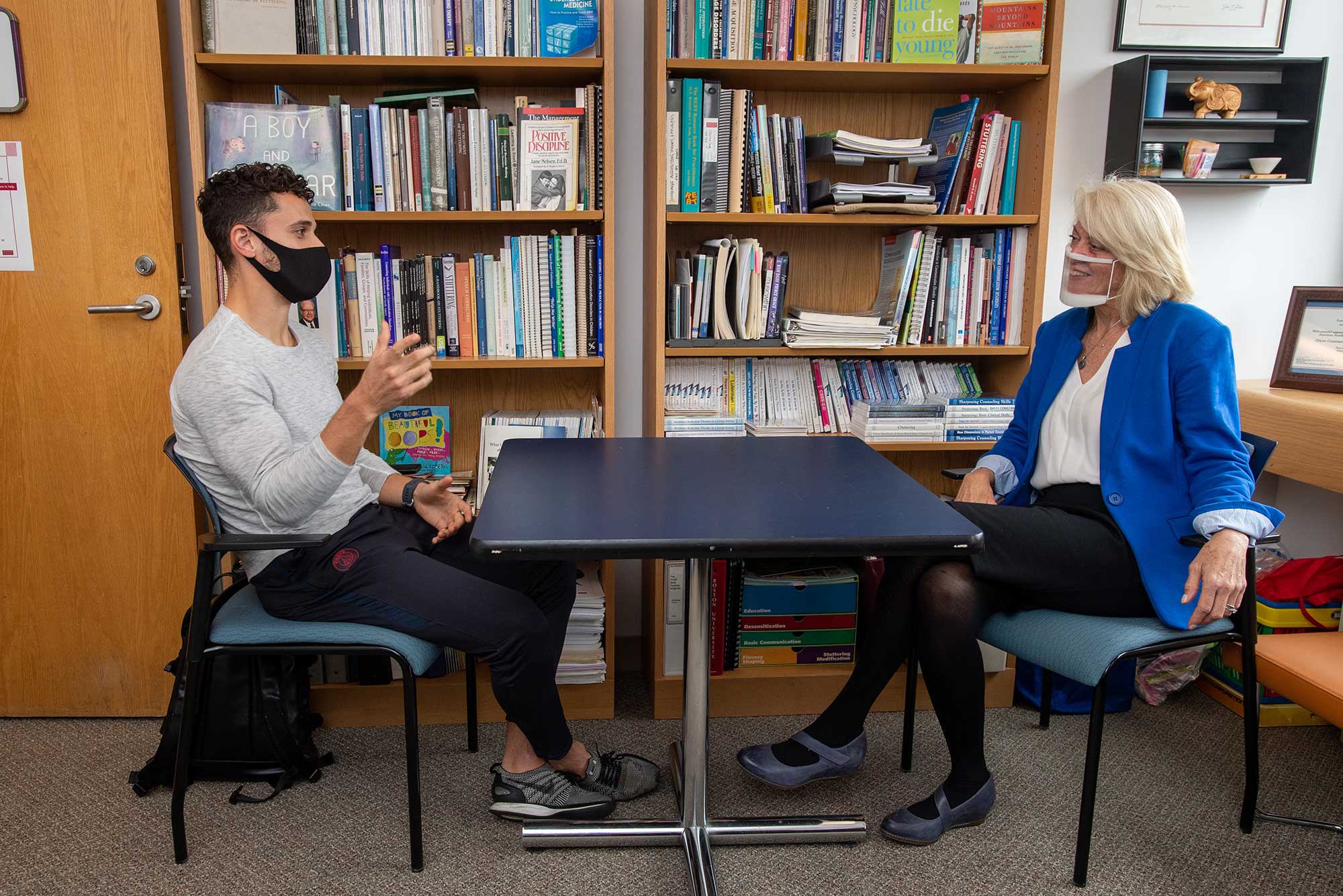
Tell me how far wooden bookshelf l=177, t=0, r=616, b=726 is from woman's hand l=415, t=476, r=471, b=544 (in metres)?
0.39

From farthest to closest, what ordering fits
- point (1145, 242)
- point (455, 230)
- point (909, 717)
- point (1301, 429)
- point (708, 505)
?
1. point (455, 230)
2. point (1301, 429)
3. point (909, 717)
4. point (1145, 242)
5. point (708, 505)

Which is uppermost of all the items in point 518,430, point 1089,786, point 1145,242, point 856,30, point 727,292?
point 856,30

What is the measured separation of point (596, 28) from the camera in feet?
7.38

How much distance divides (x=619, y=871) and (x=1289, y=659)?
137 cm

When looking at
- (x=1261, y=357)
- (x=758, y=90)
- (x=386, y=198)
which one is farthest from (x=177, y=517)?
(x=1261, y=357)

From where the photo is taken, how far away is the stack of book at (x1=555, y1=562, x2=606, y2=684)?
2.37 m

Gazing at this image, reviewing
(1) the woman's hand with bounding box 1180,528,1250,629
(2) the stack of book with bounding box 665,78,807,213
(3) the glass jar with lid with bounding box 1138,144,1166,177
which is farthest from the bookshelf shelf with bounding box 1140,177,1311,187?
(1) the woman's hand with bounding box 1180,528,1250,629

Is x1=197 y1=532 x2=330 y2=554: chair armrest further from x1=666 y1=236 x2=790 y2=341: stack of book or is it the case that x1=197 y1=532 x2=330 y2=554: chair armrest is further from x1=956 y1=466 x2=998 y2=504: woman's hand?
x1=956 y1=466 x2=998 y2=504: woman's hand

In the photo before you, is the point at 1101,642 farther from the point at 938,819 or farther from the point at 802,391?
the point at 802,391

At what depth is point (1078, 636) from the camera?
1.75m

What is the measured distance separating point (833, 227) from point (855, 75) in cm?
41

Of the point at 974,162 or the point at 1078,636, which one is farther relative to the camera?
the point at 974,162

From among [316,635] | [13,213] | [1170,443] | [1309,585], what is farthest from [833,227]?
[13,213]

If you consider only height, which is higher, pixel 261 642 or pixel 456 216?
pixel 456 216
